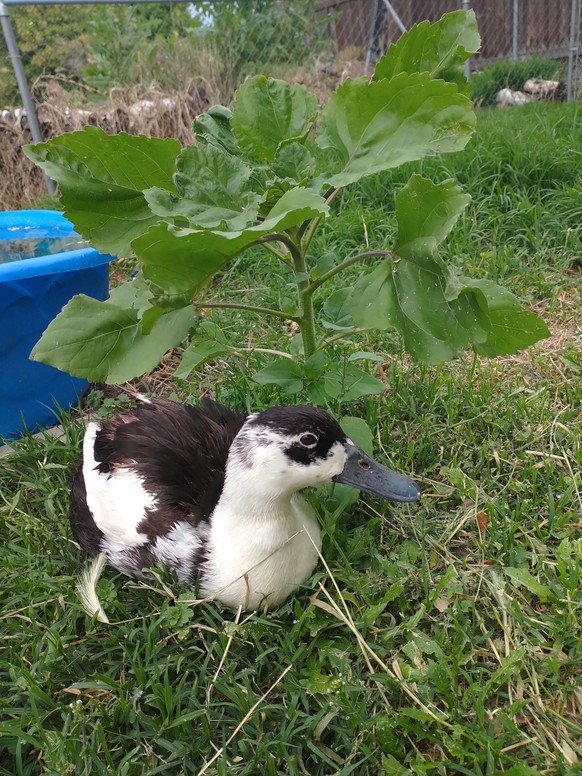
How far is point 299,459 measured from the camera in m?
1.50

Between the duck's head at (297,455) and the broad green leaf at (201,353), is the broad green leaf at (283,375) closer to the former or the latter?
the broad green leaf at (201,353)

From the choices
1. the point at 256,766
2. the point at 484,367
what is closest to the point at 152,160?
the point at 256,766

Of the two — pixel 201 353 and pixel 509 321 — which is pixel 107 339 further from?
pixel 509 321

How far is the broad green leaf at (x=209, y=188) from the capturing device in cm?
141

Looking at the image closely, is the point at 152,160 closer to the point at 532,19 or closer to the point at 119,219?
the point at 119,219

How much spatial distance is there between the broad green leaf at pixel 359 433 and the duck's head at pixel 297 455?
9.9 inches

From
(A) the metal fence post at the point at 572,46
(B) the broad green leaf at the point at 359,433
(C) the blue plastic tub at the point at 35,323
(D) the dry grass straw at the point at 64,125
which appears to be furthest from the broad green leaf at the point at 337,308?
(A) the metal fence post at the point at 572,46

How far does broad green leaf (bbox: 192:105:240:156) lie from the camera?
5.59 feet

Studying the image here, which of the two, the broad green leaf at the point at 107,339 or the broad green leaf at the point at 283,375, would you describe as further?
the broad green leaf at the point at 283,375

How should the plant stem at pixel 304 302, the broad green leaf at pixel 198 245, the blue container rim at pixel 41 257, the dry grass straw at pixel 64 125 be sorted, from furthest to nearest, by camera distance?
the dry grass straw at pixel 64 125 < the blue container rim at pixel 41 257 < the plant stem at pixel 304 302 < the broad green leaf at pixel 198 245

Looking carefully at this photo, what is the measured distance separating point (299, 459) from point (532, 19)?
9185 millimetres

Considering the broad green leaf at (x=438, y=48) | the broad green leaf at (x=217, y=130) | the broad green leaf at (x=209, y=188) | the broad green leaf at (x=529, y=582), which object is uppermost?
the broad green leaf at (x=438, y=48)

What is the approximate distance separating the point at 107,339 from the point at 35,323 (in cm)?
94

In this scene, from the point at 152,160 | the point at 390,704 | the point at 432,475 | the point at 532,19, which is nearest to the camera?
the point at 390,704
